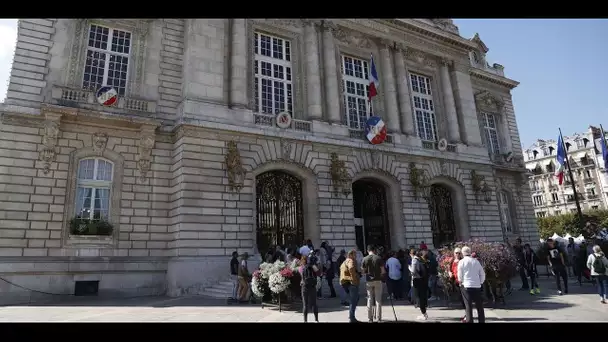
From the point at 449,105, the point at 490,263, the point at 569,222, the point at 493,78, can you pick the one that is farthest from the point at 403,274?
the point at 569,222

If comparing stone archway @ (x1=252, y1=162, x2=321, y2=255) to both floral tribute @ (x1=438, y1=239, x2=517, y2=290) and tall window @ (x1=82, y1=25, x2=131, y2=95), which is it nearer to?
tall window @ (x1=82, y1=25, x2=131, y2=95)

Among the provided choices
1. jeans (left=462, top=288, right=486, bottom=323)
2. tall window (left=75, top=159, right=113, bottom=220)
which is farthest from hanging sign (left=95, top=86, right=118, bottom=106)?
jeans (left=462, top=288, right=486, bottom=323)

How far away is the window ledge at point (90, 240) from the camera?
51.5 ft

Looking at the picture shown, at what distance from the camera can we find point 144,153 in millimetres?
17547

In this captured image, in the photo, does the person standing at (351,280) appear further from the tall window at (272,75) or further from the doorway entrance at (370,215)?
the doorway entrance at (370,215)

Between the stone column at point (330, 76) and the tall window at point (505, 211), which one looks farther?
the tall window at point (505, 211)

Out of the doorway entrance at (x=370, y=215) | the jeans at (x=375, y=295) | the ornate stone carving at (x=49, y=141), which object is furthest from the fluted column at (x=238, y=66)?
the jeans at (x=375, y=295)

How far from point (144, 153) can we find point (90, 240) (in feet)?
13.7

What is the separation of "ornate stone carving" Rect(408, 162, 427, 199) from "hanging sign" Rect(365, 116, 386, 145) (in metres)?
2.56

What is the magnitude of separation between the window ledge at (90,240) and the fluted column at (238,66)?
8.09 meters

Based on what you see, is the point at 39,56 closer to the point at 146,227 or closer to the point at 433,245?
the point at 146,227

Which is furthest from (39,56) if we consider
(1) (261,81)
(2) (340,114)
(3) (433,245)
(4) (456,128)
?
(4) (456,128)

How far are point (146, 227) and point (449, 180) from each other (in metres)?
18.1
